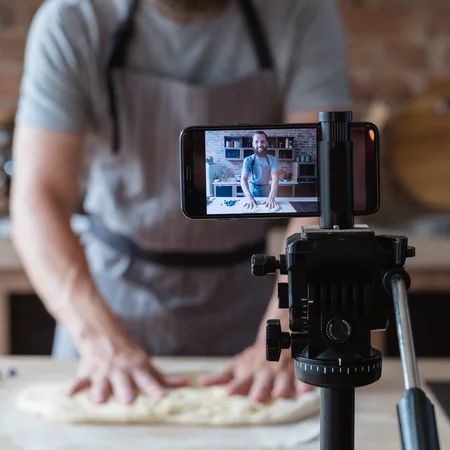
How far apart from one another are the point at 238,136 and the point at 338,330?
137 mm

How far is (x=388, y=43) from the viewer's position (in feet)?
7.11

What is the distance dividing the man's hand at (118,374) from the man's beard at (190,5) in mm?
529

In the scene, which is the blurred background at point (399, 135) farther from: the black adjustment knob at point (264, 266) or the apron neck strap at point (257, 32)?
→ the black adjustment knob at point (264, 266)

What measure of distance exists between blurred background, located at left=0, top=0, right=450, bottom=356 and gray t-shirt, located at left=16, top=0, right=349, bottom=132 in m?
0.69

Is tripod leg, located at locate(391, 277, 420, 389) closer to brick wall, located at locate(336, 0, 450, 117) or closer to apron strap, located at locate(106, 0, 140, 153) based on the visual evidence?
apron strap, located at locate(106, 0, 140, 153)

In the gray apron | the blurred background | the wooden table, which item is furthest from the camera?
the blurred background

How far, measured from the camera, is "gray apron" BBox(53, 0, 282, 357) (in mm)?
1207

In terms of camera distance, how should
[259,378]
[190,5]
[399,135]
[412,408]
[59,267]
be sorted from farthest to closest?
[399,135], [190,5], [59,267], [259,378], [412,408]

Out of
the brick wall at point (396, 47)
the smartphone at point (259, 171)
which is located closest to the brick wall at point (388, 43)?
the brick wall at point (396, 47)

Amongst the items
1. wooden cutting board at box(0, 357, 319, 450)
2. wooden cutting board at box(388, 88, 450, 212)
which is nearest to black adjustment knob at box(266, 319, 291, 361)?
wooden cutting board at box(0, 357, 319, 450)

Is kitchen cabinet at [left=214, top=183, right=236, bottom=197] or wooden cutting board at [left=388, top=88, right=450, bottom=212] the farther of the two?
wooden cutting board at [left=388, top=88, right=450, bottom=212]

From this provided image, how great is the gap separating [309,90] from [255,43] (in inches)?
4.9

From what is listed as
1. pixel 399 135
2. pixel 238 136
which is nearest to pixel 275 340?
pixel 238 136

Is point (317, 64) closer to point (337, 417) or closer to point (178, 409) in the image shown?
point (178, 409)
